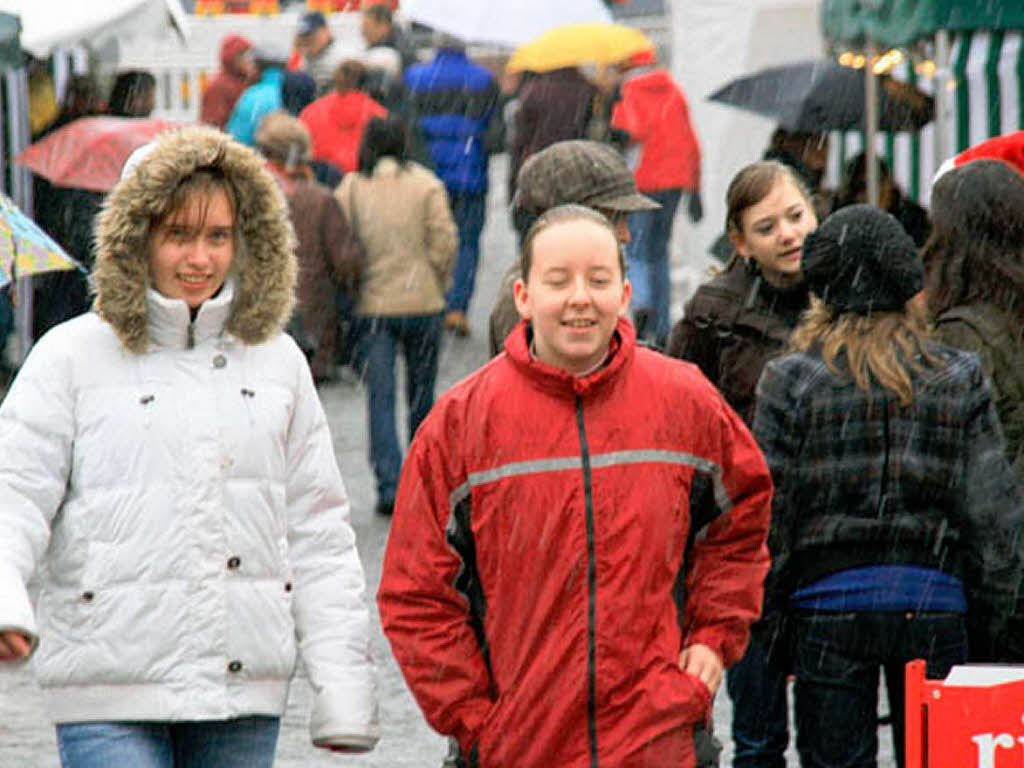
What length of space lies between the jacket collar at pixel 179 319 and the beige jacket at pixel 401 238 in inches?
291

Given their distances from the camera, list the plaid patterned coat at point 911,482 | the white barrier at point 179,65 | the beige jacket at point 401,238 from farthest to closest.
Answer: the white barrier at point 179,65
the beige jacket at point 401,238
the plaid patterned coat at point 911,482

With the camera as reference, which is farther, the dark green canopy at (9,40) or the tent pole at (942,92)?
the dark green canopy at (9,40)

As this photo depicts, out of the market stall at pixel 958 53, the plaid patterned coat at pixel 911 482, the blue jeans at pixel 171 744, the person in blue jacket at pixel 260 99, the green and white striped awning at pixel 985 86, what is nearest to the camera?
the blue jeans at pixel 171 744

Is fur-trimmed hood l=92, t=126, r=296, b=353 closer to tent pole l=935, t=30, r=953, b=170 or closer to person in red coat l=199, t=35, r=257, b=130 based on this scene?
tent pole l=935, t=30, r=953, b=170

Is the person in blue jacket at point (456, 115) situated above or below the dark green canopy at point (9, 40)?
below

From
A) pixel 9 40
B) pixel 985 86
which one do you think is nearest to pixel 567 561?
pixel 985 86

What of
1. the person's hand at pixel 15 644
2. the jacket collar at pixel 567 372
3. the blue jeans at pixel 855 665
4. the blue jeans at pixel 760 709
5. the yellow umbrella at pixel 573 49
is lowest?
the blue jeans at pixel 760 709

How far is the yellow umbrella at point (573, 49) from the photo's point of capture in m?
16.7

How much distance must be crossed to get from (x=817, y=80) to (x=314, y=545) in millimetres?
7574

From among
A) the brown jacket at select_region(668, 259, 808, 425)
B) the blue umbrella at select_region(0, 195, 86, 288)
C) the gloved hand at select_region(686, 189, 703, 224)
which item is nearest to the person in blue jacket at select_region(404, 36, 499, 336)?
the gloved hand at select_region(686, 189, 703, 224)

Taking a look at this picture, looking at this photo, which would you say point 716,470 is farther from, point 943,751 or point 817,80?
point 817,80

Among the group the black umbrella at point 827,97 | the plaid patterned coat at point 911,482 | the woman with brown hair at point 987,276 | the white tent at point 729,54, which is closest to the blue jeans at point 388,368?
the black umbrella at point 827,97

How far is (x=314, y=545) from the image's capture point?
476 centimetres

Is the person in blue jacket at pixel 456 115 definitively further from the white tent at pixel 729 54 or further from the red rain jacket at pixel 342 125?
the white tent at pixel 729 54
